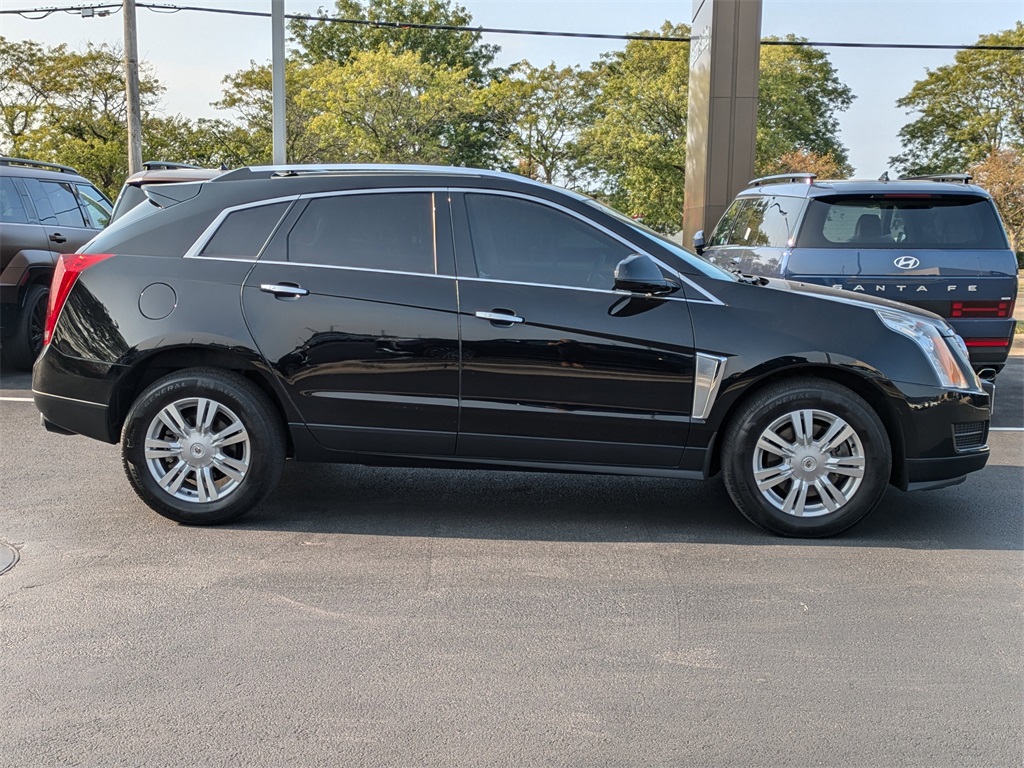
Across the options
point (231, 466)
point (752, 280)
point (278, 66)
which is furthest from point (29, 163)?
point (752, 280)

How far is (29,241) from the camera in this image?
9.98 metres

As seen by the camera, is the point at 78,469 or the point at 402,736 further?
the point at 78,469

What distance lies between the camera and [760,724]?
328 cm

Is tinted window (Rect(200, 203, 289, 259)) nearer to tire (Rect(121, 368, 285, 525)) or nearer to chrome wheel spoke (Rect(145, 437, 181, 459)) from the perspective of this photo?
tire (Rect(121, 368, 285, 525))

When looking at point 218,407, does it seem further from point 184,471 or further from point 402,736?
point 402,736

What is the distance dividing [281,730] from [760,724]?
1.51 metres

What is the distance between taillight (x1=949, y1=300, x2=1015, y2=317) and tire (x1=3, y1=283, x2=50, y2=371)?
26.6ft

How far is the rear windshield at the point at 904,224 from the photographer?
26.4 ft

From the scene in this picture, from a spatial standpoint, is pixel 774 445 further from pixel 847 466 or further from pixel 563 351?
pixel 563 351

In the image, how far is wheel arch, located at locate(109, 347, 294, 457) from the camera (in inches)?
208

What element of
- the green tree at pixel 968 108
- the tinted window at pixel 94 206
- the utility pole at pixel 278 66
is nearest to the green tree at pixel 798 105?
the green tree at pixel 968 108

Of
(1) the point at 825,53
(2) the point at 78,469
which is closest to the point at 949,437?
(2) the point at 78,469

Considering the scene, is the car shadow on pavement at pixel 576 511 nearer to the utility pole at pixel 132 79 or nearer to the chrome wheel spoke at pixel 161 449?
the chrome wheel spoke at pixel 161 449

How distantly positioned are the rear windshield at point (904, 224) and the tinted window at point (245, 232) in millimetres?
4436
